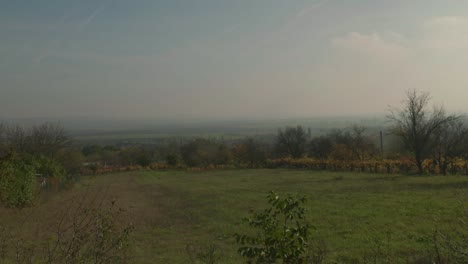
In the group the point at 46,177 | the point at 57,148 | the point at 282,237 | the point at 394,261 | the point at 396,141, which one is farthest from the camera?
the point at 396,141

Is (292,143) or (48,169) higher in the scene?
(48,169)

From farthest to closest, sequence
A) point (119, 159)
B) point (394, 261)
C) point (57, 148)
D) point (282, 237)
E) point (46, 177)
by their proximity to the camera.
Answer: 1. point (119, 159)
2. point (57, 148)
3. point (46, 177)
4. point (394, 261)
5. point (282, 237)

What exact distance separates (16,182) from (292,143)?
1571 inches

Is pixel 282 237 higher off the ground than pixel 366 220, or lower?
higher

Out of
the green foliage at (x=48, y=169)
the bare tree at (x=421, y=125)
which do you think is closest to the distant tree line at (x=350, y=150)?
the bare tree at (x=421, y=125)

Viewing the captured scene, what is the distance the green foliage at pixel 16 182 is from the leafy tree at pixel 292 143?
37.9m

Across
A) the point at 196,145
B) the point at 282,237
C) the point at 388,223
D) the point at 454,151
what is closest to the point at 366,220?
the point at 388,223

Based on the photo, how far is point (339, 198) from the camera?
17.9m

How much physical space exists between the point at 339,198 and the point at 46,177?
65.3 ft

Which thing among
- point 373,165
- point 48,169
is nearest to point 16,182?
point 48,169

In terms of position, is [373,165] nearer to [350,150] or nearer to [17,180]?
[350,150]

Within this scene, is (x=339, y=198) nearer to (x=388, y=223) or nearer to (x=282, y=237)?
(x=388, y=223)

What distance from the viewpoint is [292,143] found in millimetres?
52188

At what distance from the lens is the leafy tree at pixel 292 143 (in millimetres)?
52000
